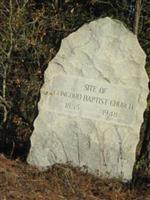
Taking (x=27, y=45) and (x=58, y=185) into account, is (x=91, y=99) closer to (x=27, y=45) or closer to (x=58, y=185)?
(x=58, y=185)

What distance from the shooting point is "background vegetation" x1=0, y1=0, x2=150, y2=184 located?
10297 millimetres

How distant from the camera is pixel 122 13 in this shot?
1198 centimetres

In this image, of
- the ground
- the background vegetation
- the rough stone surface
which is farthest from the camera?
the background vegetation

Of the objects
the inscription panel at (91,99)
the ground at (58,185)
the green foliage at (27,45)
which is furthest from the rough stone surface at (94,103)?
the green foliage at (27,45)

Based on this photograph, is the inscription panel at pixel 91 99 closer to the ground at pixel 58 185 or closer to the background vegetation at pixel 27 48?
the ground at pixel 58 185

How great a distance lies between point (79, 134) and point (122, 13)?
16.0ft

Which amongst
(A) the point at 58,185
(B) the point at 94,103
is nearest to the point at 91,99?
(B) the point at 94,103

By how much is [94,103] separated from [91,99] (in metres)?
0.07

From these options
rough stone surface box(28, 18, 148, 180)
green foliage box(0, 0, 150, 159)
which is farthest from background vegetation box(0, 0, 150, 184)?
rough stone surface box(28, 18, 148, 180)

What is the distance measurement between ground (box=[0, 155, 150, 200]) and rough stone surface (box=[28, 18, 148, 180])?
0.28m

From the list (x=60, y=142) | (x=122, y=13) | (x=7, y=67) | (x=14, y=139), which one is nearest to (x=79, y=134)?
(x=60, y=142)

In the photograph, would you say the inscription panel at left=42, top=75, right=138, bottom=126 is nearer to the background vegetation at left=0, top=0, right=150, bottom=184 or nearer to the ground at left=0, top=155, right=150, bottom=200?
the ground at left=0, top=155, right=150, bottom=200

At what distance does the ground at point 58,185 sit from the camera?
21.2 feet

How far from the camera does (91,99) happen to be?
308 inches
